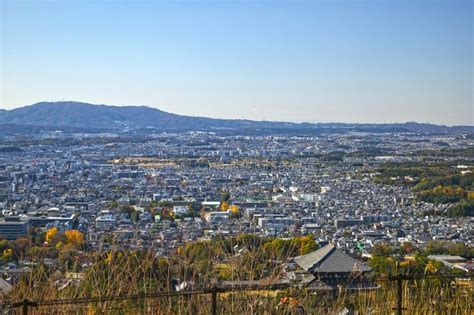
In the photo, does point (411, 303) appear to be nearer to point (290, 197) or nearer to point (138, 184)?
point (290, 197)

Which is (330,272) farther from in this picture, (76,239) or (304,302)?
(76,239)

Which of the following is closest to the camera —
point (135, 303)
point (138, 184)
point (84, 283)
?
point (135, 303)

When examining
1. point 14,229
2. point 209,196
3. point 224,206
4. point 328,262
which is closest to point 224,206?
point 224,206

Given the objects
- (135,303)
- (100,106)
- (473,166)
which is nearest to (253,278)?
(135,303)

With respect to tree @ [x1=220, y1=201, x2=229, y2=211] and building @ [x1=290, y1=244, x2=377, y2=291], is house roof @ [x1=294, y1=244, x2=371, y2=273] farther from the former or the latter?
tree @ [x1=220, y1=201, x2=229, y2=211]

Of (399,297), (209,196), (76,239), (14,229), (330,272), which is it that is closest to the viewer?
(399,297)

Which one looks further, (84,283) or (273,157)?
(273,157)

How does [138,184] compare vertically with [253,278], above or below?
below
